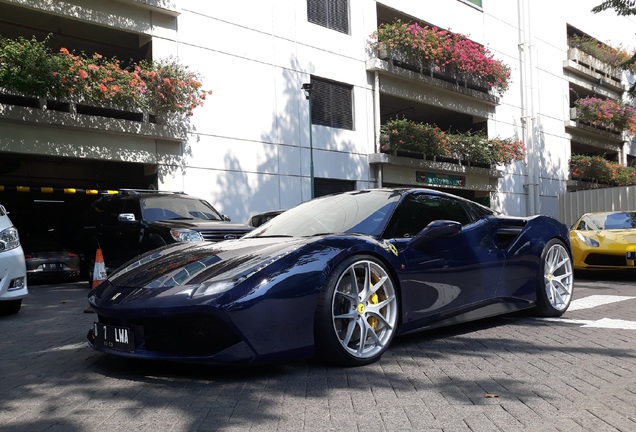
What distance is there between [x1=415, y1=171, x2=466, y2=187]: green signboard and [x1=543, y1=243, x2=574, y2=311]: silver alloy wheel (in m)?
14.3

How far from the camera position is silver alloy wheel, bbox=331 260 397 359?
4004 millimetres

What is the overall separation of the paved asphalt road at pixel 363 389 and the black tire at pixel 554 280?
69cm

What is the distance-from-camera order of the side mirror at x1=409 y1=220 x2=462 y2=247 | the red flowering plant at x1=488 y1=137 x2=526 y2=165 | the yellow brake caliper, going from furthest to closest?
1. the red flowering plant at x1=488 y1=137 x2=526 y2=165
2. the side mirror at x1=409 y1=220 x2=462 y2=247
3. the yellow brake caliper

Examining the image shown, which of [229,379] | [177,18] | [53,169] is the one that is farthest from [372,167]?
[229,379]

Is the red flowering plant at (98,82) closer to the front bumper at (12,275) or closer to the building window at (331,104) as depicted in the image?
the building window at (331,104)

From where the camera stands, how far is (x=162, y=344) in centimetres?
358

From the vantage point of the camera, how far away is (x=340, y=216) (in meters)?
4.86

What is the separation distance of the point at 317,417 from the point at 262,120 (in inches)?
529

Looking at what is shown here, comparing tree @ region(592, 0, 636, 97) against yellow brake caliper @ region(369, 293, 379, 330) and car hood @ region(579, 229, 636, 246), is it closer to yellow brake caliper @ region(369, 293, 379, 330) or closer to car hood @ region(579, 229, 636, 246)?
car hood @ region(579, 229, 636, 246)

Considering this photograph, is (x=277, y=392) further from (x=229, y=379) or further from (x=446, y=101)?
(x=446, y=101)

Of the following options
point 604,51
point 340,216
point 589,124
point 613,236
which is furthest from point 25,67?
point 604,51

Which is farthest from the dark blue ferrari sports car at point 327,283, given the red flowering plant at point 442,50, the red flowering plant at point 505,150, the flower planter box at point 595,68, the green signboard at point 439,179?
the flower planter box at point 595,68

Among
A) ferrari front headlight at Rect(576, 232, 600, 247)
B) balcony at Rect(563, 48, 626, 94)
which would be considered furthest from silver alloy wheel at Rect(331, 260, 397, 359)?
balcony at Rect(563, 48, 626, 94)

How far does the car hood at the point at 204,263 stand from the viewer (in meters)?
3.72
